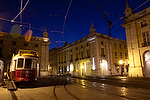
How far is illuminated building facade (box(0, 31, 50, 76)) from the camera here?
103ft

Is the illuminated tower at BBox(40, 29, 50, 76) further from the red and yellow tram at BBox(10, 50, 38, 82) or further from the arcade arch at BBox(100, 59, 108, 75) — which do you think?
the red and yellow tram at BBox(10, 50, 38, 82)

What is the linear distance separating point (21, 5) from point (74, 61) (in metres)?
33.6

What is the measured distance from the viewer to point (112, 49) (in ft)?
128

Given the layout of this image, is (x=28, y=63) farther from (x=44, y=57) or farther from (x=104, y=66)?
(x=104, y=66)

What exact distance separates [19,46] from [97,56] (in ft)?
72.8

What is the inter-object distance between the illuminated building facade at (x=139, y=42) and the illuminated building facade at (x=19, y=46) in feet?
76.3

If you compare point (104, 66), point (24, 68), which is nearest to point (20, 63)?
point (24, 68)

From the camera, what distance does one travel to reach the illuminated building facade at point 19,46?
31422 millimetres

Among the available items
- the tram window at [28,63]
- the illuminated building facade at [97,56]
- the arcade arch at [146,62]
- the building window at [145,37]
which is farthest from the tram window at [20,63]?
the illuminated building facade at [97,56]

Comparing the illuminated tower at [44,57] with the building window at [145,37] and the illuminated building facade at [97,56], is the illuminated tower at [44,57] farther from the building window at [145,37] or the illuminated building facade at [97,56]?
the building window at [145,37]

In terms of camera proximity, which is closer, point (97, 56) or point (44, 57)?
point (97, 56)

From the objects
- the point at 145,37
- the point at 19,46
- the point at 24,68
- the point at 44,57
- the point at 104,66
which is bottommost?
the point at 104,66

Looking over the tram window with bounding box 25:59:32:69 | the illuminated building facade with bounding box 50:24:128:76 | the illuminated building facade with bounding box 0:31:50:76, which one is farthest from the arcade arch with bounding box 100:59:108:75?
the tram window with bounding box 25:59:32:69

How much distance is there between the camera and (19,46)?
111 ft
